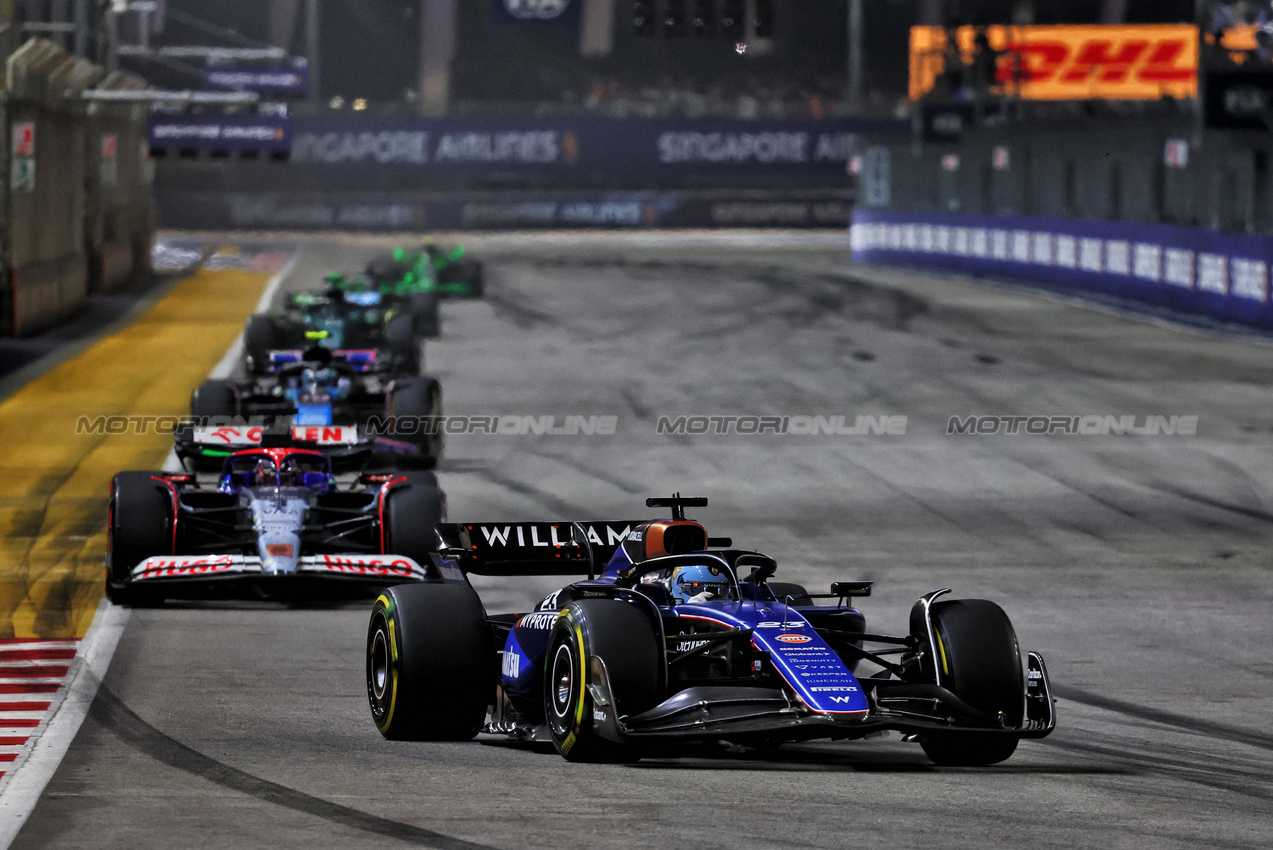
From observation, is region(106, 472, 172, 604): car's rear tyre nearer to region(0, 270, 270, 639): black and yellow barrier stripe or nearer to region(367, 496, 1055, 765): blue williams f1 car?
region(0, 270, 270, 639): black and yellow barrier stripe

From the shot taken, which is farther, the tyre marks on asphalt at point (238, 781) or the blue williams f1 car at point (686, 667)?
the blue williams f1 car at point (686, 667)

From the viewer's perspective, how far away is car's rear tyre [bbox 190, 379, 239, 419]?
62.6 feet

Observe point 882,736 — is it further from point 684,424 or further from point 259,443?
point 684,424

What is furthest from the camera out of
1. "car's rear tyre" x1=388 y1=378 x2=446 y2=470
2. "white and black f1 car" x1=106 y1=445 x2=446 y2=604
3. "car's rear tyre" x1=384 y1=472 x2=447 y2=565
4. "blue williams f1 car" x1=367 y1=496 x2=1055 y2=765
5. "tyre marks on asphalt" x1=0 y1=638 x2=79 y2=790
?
"car's rear tyre" x1=388 y1=378 x2=446 y2=470

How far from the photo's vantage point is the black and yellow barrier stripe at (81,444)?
14.0 metres

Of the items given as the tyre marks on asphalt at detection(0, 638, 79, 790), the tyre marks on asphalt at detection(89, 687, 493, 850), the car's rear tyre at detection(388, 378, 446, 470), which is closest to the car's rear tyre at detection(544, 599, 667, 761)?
the tyre marks on asphalt at detection(89, 687, 493, 850)

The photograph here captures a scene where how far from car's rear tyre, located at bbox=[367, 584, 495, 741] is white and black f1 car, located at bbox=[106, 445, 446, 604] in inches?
166

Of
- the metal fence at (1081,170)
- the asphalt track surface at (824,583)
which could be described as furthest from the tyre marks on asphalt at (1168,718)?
the metal fence at (1081,170)

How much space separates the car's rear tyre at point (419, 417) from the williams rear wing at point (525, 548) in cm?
922

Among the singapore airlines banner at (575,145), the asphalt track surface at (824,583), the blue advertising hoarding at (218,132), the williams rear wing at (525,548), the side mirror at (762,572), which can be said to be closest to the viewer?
the asphalt track surface at (824,583)

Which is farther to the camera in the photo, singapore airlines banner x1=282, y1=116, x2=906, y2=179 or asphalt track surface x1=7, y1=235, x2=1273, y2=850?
singapore airlines banner x1=282, y1=116, x2=906, y2=179

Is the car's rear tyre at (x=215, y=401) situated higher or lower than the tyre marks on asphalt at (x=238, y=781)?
higher

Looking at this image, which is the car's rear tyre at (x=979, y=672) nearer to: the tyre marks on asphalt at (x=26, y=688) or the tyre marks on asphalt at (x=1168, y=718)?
the tyre marks on asphalt at (x=1168, y=718)

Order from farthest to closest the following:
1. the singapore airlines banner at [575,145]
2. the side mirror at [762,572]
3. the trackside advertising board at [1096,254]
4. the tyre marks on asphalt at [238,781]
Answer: the singapore airlines banner at [575,145]
the trackside advertising board at [1096,254]
the side mirror at [762,572]
the tyre marks on asphalt at [238,781]
